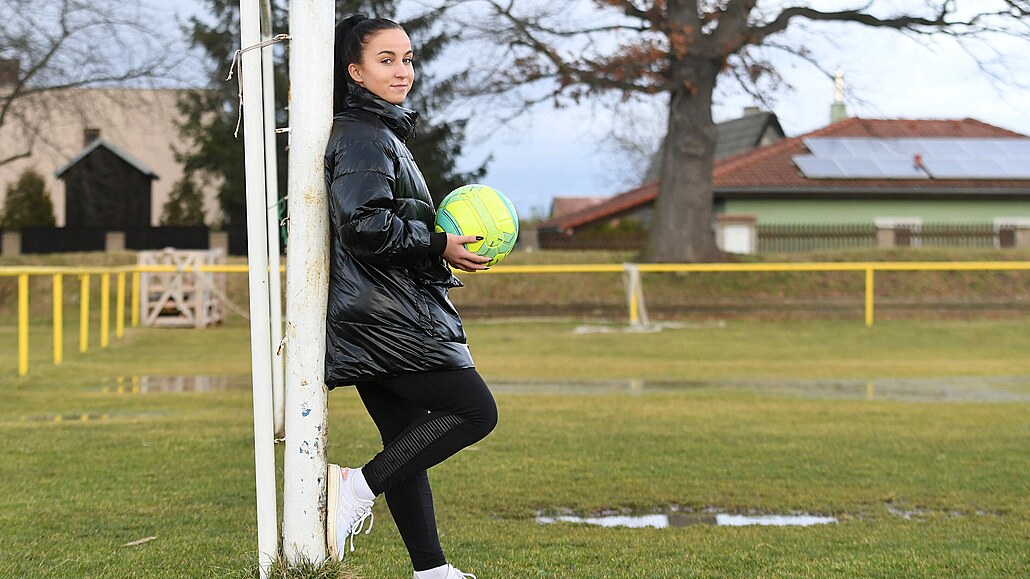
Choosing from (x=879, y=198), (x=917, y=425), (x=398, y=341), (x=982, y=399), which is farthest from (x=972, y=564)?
(x=879, y=198)

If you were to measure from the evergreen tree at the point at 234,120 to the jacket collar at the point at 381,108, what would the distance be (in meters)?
33.7

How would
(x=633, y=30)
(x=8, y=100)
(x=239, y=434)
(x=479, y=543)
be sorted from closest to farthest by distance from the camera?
(x=479, y=543) → (x=239, y=434) → (x=633, y=30) → (x=8, y=100)

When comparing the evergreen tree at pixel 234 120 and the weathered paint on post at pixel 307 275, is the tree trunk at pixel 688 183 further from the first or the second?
the weathered paint on post at pixel 307 275

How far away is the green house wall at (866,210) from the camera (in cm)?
4116

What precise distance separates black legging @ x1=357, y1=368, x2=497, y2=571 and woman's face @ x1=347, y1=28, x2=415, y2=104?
3.03 ft

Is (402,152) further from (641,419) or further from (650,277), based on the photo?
(650,277)

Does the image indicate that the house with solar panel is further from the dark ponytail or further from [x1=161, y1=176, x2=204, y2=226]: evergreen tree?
the dark ponytail

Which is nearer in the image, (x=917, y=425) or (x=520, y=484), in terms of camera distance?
(x=520, y=484)

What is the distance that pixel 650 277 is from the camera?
26.8 meters

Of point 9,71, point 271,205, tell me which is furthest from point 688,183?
point 271,205

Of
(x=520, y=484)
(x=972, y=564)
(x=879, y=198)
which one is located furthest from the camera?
(x=879, y=198)

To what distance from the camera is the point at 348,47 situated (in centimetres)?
402

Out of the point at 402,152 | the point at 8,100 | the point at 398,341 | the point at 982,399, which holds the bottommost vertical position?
the point at 982,399

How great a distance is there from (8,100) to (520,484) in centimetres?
2650
